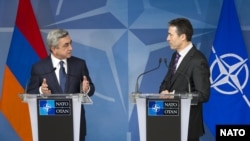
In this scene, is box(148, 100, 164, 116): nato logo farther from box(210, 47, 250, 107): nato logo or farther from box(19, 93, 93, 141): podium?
box(210, 47, 250, 107): nato logo

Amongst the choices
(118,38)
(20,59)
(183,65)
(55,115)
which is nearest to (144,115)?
(55,115)

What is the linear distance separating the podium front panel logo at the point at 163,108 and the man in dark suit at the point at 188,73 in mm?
372

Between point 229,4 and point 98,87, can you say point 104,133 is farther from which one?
point 229,4

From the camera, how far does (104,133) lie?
618cm

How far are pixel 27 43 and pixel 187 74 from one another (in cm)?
255

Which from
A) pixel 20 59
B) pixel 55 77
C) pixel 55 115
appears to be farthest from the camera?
pixel 20 59

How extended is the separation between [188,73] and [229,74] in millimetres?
1876

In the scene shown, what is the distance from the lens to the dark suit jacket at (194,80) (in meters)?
4.12

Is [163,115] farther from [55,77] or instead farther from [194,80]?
[55,77]

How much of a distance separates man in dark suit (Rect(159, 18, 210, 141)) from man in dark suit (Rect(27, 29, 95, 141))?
70 cm

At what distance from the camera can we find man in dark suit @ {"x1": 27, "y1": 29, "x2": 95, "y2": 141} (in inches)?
175

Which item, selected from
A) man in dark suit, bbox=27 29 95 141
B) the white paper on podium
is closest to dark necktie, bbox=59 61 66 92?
man in dark suit, bbox=27 29 95 141

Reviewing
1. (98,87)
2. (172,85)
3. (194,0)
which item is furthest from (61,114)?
(194,0)

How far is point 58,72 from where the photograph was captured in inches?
179
